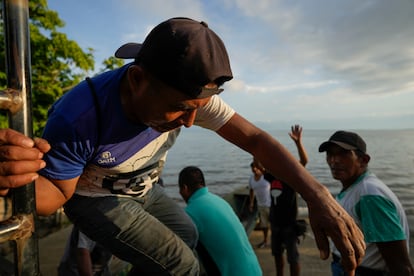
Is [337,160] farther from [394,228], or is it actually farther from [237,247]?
[237,247]

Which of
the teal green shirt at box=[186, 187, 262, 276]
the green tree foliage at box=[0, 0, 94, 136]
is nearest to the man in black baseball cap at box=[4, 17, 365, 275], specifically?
the teal green shirt at box=[186, 187, 262, 276]

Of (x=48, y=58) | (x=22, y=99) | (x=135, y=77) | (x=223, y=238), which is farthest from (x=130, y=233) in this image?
(x=48, y=58)

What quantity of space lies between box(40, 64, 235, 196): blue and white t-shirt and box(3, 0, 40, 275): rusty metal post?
0.97ft

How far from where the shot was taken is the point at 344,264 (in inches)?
50.5

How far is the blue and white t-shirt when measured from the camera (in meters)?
1.27

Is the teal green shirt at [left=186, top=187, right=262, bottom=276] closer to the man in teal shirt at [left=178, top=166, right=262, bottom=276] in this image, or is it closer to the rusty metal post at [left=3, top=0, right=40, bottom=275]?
the man in teal shirt at [left=178, top=166, right=262, bottom=276]

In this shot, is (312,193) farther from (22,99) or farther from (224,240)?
(224,240)

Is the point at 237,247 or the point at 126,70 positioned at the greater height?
the point at 126,70

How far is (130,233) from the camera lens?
156cm

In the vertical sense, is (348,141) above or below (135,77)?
below

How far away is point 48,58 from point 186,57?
13.0 m

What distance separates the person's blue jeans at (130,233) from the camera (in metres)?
1.55

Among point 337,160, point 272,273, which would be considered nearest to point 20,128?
point 337,160

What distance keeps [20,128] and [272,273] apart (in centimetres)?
777
